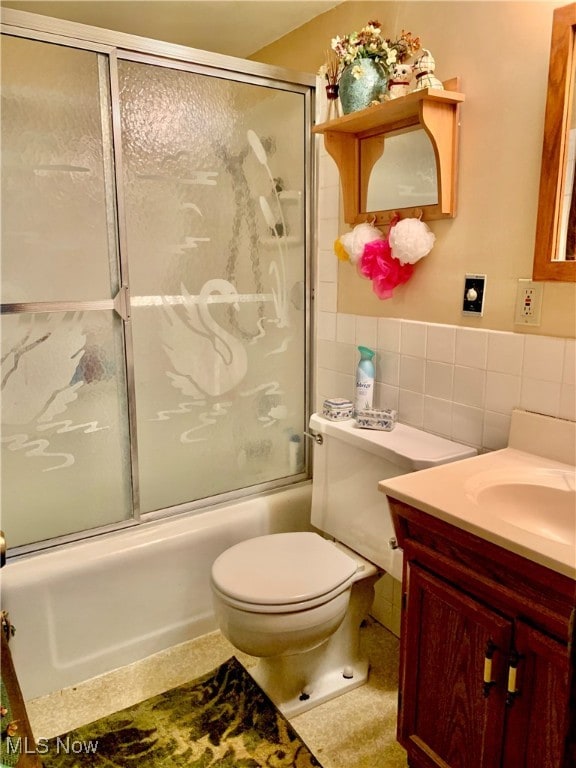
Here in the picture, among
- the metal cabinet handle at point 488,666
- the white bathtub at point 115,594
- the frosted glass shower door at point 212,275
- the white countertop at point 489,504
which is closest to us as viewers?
the white countertop at point 489,504

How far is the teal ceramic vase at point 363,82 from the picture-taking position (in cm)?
164

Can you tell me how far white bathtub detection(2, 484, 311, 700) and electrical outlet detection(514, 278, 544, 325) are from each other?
113 cm

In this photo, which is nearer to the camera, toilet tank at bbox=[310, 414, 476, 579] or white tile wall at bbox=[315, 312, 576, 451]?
white tile wall at bbox=[315, 312, 576, 451]

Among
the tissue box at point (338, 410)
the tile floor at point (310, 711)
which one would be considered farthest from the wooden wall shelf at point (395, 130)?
the tile floor at point (310, 711)

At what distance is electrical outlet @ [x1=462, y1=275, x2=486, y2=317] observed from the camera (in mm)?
1549

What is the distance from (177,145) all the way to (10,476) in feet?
3.80

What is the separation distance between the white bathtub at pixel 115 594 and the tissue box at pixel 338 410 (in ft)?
1.64

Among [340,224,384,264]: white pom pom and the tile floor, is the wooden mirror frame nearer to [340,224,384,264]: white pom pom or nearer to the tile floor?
[340,224,384,264]: white pom pom

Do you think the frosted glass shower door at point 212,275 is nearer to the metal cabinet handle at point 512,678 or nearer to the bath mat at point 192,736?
the bath mat at point 192,736

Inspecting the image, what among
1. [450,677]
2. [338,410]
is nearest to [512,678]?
[450,677]

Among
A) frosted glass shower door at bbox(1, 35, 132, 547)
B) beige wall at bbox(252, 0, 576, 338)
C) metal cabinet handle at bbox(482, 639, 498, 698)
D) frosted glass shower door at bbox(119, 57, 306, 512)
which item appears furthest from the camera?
frosted glass shower door at bbox(119, 57, 306, 512)

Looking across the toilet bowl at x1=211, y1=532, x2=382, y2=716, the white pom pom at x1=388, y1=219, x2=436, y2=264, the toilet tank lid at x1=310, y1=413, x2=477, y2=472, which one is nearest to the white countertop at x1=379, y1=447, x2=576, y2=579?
the toilet tank lid at x1=310, y1=413, x2=477, y2=472

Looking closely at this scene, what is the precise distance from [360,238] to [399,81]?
0.44m

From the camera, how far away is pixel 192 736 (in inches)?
61.7
